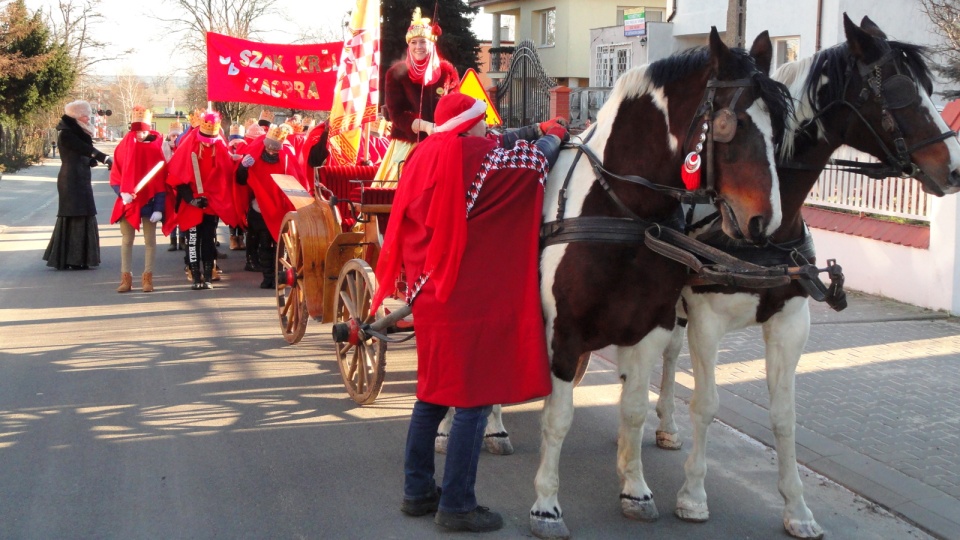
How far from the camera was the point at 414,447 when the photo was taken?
4.64 meters

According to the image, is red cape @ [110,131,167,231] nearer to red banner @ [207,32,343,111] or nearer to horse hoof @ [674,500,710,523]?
red banner @ [207,32,343,111]

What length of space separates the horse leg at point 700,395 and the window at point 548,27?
1259 inches

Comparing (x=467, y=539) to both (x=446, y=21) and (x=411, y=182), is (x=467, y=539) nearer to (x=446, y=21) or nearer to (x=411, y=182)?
(x=411, y=182)

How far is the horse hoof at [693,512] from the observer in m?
4.73

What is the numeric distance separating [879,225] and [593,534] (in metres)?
6.95

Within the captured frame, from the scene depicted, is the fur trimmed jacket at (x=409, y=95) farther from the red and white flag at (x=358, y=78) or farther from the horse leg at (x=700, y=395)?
the horse leg at (x=700, y=395)

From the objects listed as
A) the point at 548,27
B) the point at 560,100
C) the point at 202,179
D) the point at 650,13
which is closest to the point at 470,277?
the point at 202,179

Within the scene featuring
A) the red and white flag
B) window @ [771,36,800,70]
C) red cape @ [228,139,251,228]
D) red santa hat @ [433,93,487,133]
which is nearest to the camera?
red santa hat @ [433,93,487,133]

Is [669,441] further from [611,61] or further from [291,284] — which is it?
[611,61]

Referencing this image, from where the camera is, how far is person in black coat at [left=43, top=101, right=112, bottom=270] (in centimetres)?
1252

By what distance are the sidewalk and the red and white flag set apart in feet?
11.4

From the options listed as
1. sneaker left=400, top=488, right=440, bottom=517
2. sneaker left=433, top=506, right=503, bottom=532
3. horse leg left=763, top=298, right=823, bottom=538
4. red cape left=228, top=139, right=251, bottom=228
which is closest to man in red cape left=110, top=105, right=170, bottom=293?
red cape left=228, top=139, right=251, bottom=228

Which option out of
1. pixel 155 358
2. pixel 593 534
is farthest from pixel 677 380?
pixel 155 358

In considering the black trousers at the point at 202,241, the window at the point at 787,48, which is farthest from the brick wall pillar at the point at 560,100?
the black trousers at the point at 202,241
